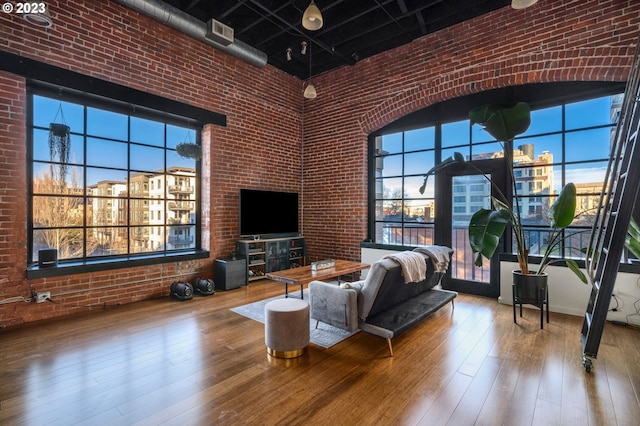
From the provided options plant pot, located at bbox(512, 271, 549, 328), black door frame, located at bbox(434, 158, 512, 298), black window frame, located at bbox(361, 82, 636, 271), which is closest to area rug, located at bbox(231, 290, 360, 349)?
plant pot, located at bbox(512, 271, 549, 328)

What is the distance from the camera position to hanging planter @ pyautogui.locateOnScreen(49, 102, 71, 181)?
12.4 feet

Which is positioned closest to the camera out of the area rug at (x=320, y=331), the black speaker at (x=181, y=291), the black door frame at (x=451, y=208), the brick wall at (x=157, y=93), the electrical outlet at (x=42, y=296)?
the area rug at (x=320, y=331)

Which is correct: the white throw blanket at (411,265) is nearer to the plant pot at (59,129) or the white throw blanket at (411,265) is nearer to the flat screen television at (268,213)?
the flat screen television at (268,213)

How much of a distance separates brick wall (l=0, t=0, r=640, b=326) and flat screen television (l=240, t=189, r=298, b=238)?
276 mm

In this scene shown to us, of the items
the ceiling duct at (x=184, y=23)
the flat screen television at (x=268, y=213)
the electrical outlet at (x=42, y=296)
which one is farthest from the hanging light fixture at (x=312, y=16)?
the electrical outlet at (x=42, y=296)

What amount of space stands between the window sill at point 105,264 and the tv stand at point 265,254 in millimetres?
702

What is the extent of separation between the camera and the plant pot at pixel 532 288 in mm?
3422

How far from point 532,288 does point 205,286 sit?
169 inches

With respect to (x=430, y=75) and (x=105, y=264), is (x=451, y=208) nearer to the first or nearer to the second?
(x=430, y=75)

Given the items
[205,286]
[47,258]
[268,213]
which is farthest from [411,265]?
[47,258]

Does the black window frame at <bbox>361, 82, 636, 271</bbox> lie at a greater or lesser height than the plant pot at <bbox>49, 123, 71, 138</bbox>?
greater

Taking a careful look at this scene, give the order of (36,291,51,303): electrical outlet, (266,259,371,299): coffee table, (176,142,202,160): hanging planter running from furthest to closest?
(176,142,202,160): hanging planter → (266,259,371,299): coffee table → (36,291,51,303): electrical outlet

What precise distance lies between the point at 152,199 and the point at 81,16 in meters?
2.44

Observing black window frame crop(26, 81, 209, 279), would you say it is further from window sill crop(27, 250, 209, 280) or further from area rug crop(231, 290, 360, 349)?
area rug crop(231, 290, 360, 349)
